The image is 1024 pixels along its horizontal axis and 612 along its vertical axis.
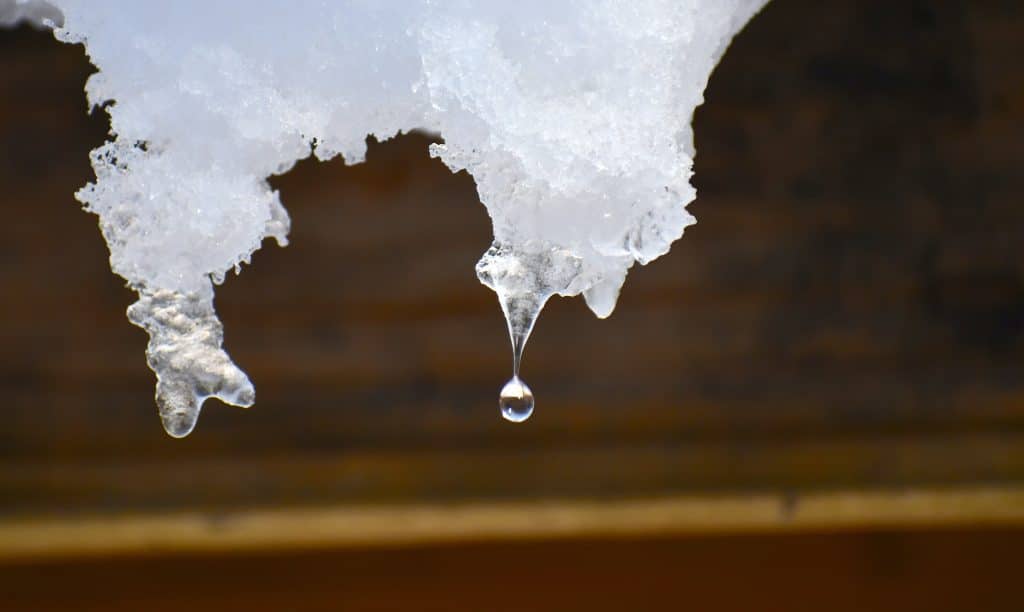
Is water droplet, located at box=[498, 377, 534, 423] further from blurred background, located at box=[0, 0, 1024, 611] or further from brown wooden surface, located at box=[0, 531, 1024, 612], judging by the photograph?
brown wooden surface, located at box=[0, 531, 1024, 612]

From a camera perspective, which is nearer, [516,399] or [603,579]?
[516,399]

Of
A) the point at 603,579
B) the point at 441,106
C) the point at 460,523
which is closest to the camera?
the point at 441,106

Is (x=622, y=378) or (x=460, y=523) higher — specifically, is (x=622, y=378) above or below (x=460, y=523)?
above

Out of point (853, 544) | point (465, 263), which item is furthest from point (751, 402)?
point (465, 263)

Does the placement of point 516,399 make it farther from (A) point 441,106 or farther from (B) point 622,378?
(B) point 622,378

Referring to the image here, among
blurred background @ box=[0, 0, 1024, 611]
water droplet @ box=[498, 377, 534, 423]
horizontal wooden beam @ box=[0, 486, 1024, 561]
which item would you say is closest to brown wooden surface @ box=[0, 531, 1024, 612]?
blurred background @ box=[0, 0, 1024, 611]

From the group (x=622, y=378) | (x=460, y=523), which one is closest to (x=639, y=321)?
(x=622, y=378)

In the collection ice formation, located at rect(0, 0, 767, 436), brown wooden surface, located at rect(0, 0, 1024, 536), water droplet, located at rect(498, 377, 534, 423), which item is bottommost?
water droplet, located at rect(498, 377, 534, 423)

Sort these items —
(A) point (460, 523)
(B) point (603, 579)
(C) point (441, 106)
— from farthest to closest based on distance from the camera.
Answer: (B) point (603, 579)
(A) point (460, 523)
(C) point (441, 106)
